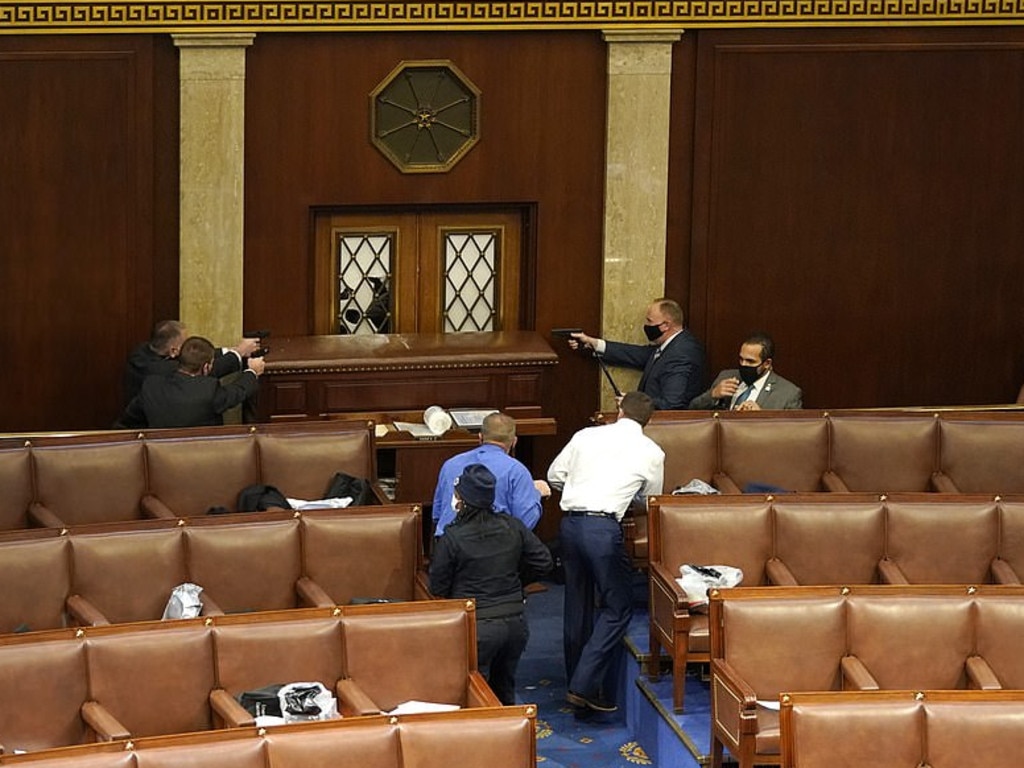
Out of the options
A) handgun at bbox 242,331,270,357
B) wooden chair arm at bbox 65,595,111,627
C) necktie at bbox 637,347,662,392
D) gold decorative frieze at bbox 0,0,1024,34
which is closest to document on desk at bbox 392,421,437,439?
handgun at bbox 242,331,270,357

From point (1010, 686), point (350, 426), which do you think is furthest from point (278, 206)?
point (1010, 686)

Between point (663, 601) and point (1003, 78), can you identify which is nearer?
point (663, 601)

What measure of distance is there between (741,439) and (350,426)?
1897 mm

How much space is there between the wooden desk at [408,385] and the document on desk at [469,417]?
0.07 m

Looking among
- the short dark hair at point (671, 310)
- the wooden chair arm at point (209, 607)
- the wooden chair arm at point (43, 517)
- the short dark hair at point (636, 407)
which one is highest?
the short dark hair at point (671, 310)

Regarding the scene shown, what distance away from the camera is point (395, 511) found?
29.2ft

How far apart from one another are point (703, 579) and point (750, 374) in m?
2.20

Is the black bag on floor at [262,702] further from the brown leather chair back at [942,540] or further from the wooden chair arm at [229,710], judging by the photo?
the brown leather chair back at [942,540]

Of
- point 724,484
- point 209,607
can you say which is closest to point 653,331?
point 724,484

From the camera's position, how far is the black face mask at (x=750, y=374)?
35.3ft

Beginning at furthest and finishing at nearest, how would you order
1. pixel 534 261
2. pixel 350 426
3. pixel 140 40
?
pixel 534 261, pixel 140 40, pixel 350 426

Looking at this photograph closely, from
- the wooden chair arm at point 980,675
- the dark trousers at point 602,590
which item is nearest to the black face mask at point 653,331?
the dark trousers at point 602,590

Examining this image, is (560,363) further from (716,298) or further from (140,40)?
(140,40)

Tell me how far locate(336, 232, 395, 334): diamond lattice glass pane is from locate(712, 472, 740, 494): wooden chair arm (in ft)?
8.15
